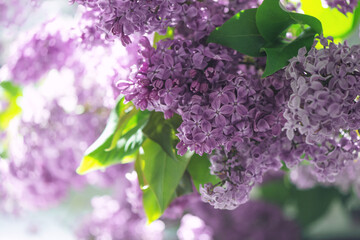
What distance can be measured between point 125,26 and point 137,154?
0.17 meters

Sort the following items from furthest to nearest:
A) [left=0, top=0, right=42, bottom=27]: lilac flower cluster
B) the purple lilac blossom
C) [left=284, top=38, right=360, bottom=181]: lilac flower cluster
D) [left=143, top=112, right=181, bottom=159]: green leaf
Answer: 1. the purple lilac blossom
2. [left=0, top=0, right=42, bottom=27]: lilac flower cluster
3. [left=143, top=112, right=181, bottom=159]: green leaf
4. [left=284, top=38, right=360, bottom=181]: lilac flower cluster

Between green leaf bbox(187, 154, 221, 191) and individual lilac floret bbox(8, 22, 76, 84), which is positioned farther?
individual lilac floret bbox(8, 22, 76, 84)

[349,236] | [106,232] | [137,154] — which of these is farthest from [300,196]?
[137,154]

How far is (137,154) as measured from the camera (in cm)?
47

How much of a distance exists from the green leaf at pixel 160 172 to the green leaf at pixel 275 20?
153mm

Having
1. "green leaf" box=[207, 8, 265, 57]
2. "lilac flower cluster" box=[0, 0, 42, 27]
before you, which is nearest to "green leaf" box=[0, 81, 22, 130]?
"lilac flower cluster" box=[0, 0, 42, 27]

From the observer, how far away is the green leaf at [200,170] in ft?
1.41

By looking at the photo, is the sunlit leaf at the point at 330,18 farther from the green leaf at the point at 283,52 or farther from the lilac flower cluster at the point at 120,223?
the lilac flower cluster at the point at 120,223

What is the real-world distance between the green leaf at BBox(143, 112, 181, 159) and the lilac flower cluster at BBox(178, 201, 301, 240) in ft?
1.52

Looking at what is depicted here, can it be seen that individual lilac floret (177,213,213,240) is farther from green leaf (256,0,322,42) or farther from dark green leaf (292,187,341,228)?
green leaf (256,0,322,42)

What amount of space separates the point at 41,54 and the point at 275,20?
14.8 inches

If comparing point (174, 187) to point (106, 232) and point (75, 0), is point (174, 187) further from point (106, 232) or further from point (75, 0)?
point (106, 232)

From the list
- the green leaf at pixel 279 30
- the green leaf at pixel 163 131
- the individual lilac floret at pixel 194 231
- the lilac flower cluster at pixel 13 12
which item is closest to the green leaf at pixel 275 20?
the green leaf at pixel 279 30

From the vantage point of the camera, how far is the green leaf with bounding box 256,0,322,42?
14.4 inches
